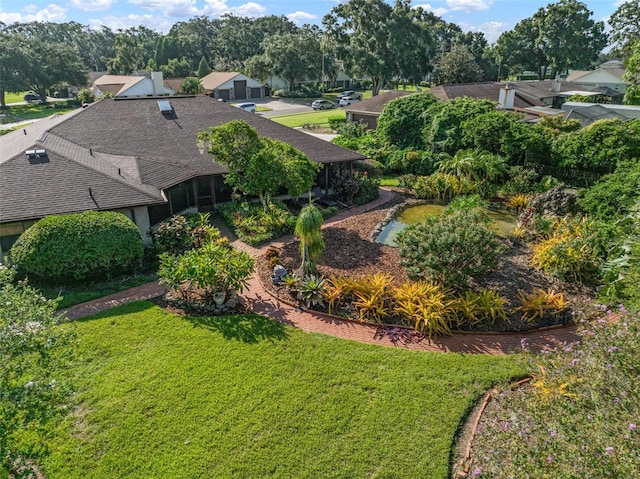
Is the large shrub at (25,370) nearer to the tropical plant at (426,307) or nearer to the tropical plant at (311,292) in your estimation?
the tropical plant at (311,292)

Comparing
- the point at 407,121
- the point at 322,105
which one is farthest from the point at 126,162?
the point at 322,105

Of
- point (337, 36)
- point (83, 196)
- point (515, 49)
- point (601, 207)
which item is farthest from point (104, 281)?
point (515, 49)

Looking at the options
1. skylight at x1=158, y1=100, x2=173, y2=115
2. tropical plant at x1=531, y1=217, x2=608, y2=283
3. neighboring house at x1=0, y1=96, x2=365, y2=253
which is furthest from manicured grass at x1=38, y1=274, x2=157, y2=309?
tropical plant at x1=531, y1=217, x2=608, y2=283

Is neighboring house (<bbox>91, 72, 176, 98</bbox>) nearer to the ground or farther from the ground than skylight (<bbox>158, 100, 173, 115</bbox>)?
farther from the ground

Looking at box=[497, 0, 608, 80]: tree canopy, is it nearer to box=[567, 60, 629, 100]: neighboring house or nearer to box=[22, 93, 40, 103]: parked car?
box=[567, 60, 629, 100]: neighboring house

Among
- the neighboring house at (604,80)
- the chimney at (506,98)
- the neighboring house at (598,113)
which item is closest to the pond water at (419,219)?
the neighboring house at (598,113)

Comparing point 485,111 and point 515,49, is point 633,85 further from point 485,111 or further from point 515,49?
point 515,49
